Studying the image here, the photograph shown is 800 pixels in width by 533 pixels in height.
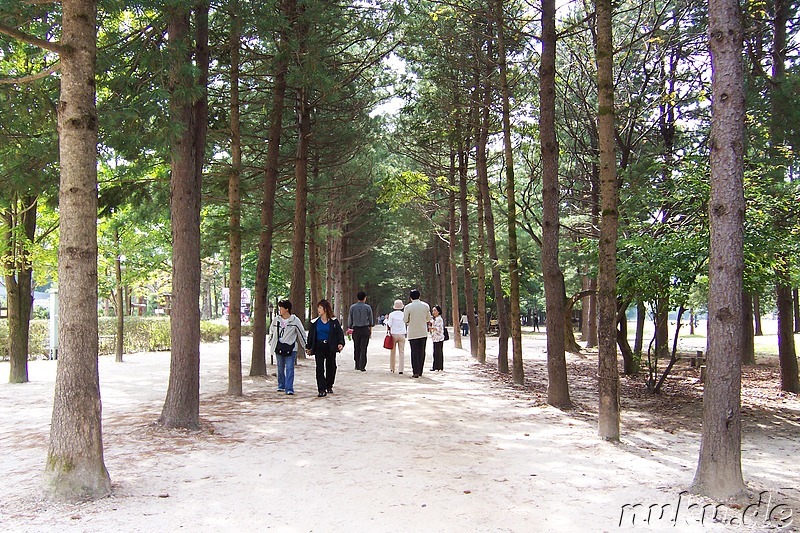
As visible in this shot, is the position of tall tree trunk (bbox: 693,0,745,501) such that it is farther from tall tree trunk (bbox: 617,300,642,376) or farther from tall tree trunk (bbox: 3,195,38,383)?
tall tree trunk (bbox: 3,195,38,383)

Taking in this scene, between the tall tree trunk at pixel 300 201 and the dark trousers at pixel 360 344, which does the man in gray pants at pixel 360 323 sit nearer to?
the dark trousers at pixel 360 344

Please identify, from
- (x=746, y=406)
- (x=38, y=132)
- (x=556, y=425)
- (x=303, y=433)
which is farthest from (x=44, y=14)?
(x=746, y=406)

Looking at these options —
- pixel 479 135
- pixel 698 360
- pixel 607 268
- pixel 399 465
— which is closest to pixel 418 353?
pixel 479 135

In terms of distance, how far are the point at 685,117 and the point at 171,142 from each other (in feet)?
43.8

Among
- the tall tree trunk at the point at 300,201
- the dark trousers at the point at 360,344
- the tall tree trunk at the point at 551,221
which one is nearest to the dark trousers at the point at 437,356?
the dark trousers at the point at 360,344

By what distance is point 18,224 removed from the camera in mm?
13906

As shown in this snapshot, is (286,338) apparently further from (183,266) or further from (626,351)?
(626,351)

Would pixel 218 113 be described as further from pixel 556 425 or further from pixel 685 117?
pixel 685 117

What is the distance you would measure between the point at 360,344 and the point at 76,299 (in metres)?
10.4

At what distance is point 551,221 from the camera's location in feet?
31.3

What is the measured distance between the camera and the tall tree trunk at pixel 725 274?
5035 millimetres

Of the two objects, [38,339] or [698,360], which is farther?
[38,339]

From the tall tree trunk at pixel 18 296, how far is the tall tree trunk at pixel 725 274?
13.4 meters

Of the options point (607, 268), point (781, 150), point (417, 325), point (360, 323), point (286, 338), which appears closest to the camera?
point (607, 268)
